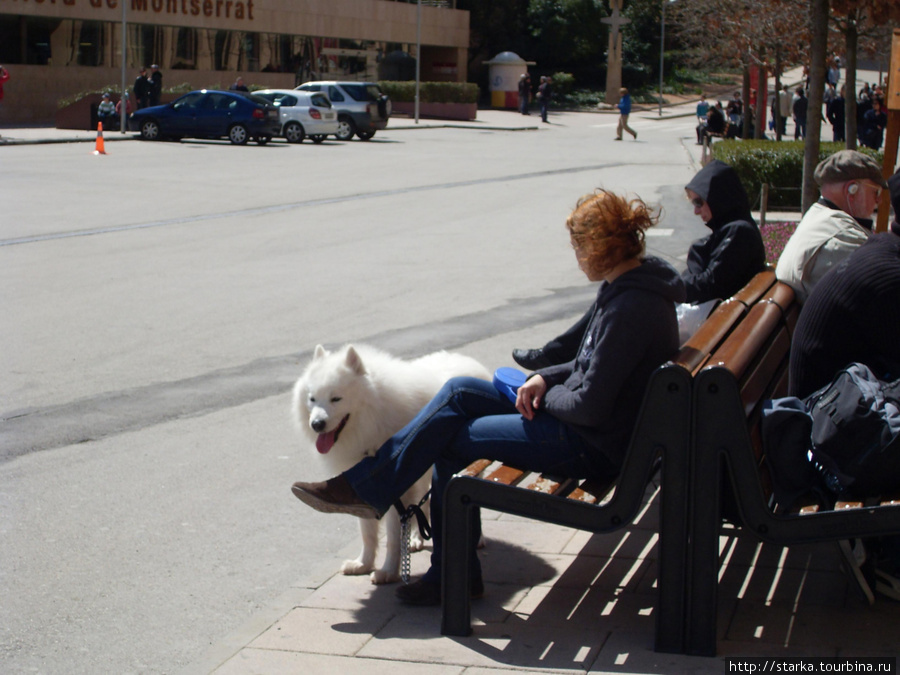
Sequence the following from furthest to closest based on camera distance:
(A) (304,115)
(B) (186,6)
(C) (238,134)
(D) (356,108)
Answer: (B) (186,6), (D) (356,108), (A) (304,115), (C) (238,134)

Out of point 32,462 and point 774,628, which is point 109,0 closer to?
point 32,462

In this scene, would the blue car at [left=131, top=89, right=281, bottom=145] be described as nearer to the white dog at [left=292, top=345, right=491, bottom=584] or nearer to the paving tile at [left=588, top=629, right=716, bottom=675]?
the white dog at [left=292, top=345, right=491, bottom=584]

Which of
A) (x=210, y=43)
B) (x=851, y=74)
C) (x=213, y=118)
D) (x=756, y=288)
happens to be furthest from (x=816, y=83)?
(x=210, y=43)

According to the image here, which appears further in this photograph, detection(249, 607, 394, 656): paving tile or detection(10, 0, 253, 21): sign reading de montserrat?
detection(10, 0, 253, 21): sign reading de montserrat

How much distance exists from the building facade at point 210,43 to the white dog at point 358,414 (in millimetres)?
33887

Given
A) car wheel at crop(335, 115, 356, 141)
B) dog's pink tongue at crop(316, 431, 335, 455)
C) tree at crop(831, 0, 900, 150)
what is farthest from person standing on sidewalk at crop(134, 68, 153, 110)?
dog's pink tongue at crop(316, 431, 335, 455)

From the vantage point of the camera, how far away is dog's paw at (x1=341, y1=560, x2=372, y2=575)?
190 inches

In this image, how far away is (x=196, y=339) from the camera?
31.6 feet

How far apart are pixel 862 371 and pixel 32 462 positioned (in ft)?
15.5

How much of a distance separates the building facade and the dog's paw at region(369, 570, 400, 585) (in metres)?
34.3

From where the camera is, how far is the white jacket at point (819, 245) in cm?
538

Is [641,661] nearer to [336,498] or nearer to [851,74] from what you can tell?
[336,498]

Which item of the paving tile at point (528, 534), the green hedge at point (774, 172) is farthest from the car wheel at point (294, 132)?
the paving tile at point (528, 534)

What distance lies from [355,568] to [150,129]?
31977 mm
